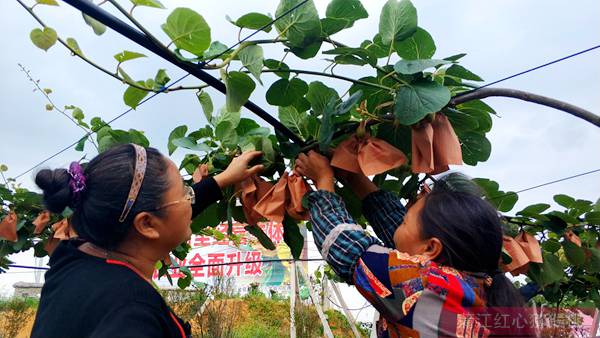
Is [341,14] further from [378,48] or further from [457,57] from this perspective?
A: [457,57]

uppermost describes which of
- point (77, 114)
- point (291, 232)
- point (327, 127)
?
point (77, 114)

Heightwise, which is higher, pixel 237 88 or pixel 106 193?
pixel 237 88

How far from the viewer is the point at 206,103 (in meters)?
0.98

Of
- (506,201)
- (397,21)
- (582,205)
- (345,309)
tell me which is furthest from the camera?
(345,309)

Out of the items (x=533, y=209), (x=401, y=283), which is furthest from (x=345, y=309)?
(x=401, y=283)

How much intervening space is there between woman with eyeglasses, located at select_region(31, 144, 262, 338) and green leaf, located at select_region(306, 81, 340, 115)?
0.29m

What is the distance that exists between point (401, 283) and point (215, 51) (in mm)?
481

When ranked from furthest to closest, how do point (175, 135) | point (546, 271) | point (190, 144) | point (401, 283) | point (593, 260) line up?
1. point (593, 260)
2. point (546, 271)
3. point (175, 135)
4. point (190, 144)
5. point (401, 283)

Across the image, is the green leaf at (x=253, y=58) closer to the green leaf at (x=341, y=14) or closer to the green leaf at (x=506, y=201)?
the green leaf at (x=341, y=14)

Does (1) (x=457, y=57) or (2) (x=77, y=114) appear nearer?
(1) (x=457, y=57)

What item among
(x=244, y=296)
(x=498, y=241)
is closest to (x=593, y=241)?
(x=498, y=241)

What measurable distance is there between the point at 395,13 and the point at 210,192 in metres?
0.49

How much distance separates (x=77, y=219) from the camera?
28.4 inches

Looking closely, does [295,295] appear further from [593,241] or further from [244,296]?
[593,241]
